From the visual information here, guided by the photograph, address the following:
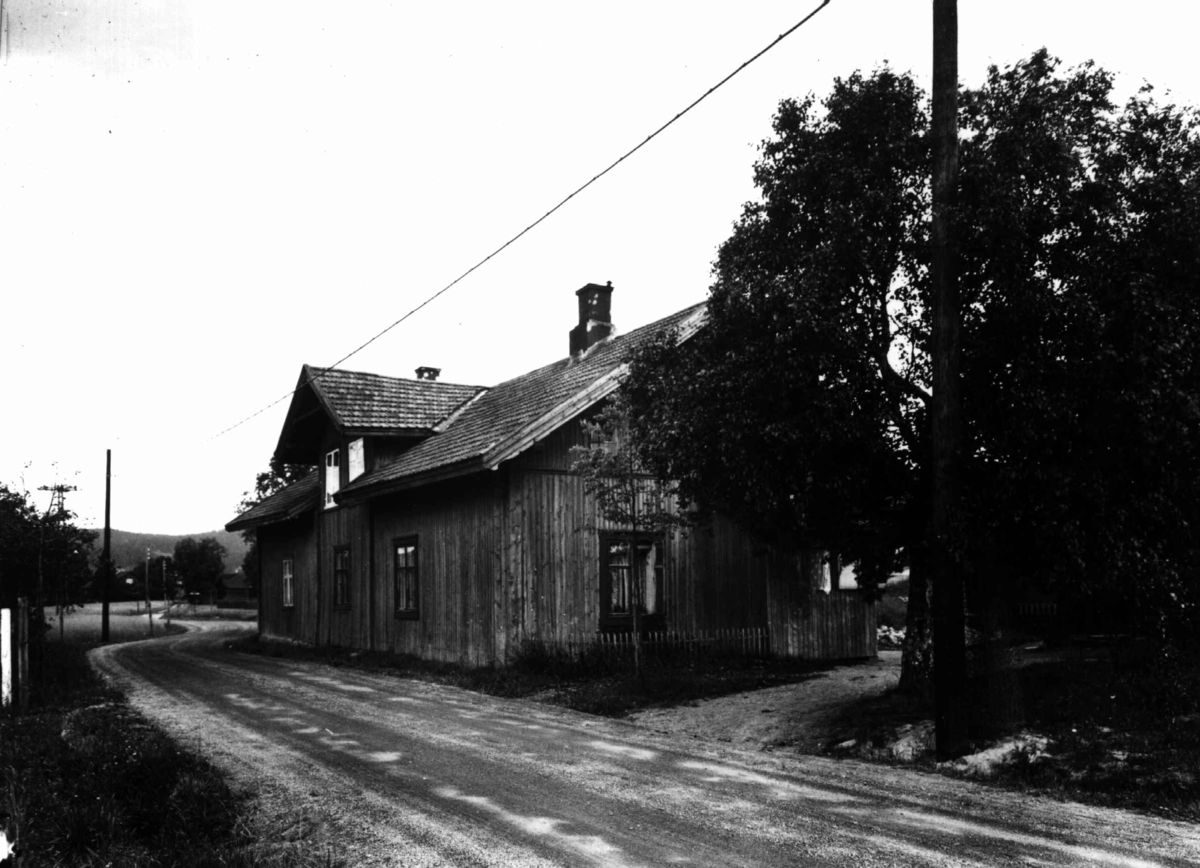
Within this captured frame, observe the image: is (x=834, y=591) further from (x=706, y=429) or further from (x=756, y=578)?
(x=706, y=429)

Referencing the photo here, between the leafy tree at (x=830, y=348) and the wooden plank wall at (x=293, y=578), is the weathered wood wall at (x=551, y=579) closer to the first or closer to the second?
the leafy tree at (x=830, y=348)

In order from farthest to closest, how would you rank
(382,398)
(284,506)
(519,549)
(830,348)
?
(284,506), (382,398), (519,549), (830,348)

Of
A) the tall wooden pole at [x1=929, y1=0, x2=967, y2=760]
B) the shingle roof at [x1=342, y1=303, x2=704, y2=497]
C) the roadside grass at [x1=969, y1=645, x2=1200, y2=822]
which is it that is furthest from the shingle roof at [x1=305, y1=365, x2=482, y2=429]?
the tall wooden pole at [x1=929, y1=0, x2=967, y2=760]

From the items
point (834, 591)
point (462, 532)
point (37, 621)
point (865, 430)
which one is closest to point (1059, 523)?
point (865, 430)

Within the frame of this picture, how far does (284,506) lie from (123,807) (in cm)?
2438

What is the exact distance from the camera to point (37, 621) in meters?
15.1

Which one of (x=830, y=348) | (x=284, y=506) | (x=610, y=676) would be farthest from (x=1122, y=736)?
(x=284, y=506)

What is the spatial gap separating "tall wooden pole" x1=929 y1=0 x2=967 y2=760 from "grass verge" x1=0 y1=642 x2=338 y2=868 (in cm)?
613

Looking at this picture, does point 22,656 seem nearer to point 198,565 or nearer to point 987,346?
point 987,346

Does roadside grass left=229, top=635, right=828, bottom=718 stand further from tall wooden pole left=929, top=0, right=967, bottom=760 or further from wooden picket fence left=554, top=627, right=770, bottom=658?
tall wooden pole left=929, top=0, right=967, bottom=760

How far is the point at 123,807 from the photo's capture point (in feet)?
A: 22.5

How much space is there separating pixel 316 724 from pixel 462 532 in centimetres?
818

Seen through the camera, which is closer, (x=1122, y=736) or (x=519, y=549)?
(x=1122, y=736)

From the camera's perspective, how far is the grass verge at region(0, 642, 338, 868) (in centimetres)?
589
